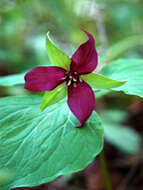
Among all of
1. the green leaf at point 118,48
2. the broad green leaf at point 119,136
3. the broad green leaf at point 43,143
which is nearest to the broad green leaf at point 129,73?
the broad green leaf at point 43,143

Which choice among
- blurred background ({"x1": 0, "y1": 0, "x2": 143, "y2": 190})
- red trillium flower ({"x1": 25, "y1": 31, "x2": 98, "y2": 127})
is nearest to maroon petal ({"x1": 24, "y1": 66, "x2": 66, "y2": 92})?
red trillium flower ({"x1": 25, "y1": 31, "x2": 98, "y2": 127})

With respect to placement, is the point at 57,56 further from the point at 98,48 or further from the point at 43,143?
the point at 98,48

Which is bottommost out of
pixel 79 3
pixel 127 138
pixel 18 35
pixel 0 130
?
pixel 127 138

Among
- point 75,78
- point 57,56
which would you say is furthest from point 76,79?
point 57,56

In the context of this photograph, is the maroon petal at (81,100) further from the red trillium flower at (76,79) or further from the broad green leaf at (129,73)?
the broad green leaf at (129,73)

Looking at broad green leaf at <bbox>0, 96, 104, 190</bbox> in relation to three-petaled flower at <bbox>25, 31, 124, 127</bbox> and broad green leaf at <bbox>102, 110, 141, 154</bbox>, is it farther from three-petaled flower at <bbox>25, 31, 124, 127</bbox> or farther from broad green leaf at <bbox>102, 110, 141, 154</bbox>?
broad green leaf at <bbox>102, 110, 141, 154</bbox>

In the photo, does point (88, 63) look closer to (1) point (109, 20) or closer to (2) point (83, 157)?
(2) point (83, 157)

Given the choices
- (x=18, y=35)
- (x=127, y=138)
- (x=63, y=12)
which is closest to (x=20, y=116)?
(x=127, y=138)
